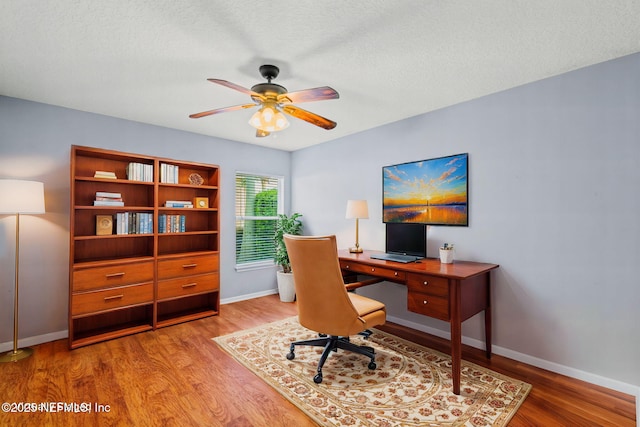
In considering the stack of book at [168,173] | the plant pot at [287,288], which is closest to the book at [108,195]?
the stack of book at [168,173]

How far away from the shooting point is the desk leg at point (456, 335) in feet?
6.83

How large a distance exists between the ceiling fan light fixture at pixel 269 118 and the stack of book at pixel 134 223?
1901 millimetres

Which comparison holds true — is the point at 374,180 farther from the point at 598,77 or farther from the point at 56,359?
the point at 56,359

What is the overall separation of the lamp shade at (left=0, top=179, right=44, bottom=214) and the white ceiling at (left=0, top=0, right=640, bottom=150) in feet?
2.58

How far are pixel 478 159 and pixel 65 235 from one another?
13.6 ft

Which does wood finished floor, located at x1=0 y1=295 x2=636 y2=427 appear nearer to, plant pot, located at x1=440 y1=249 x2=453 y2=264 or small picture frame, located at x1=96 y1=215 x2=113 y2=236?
plant pot, located at x1=440 y1=249 x2=453 y2=264

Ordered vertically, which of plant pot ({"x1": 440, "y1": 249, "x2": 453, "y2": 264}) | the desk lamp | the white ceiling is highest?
the white ceiling

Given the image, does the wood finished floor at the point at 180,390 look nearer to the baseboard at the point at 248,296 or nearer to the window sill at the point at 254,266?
the baseboard at the point at 248,296

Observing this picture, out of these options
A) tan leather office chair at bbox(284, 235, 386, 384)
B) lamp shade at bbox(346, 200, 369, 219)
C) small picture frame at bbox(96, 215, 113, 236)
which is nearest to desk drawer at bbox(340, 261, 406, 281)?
tan leather office chair at bbox(284, 235, 386, 384)

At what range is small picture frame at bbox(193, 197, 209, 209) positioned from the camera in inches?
149

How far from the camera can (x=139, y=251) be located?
11.4 feet

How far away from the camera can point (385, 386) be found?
216cm

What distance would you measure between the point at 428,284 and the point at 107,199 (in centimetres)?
323

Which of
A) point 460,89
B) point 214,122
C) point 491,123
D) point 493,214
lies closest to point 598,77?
point 491,123
